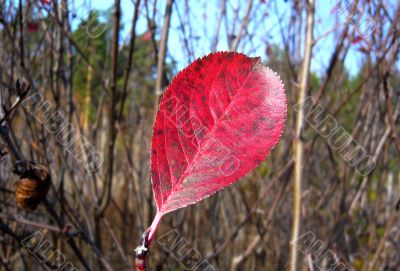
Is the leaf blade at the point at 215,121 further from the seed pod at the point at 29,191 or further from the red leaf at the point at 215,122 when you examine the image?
the seed pod at the point at 29,191

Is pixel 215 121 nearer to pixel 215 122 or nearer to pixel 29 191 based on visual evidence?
pixel 215 122

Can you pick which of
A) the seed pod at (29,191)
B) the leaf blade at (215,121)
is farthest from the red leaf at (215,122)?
the seed pod at (29,191)

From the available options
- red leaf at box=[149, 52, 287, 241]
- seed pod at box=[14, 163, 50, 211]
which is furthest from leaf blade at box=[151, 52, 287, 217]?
seed pod at box=[14, 163, 50, 211]

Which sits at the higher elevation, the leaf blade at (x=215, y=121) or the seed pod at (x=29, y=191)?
the seed pod at (x=29, y=191)

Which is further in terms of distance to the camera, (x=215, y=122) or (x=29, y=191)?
(x=29, y=191)

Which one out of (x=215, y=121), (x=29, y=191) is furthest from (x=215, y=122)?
(x=29, y=191)

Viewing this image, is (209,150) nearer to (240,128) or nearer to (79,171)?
(240,128)

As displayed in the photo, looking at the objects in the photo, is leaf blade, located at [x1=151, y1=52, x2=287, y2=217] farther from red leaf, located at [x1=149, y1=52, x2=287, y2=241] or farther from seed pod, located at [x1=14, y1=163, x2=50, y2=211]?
seed pod, located at [x1=14, y1=163, x2=50, y2=211]

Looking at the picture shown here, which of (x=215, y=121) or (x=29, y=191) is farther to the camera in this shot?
(x=29, y=191)
